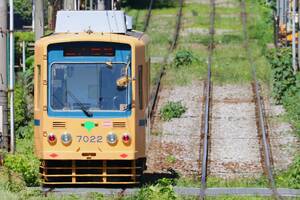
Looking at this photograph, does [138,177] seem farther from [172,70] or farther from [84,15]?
[172,70]

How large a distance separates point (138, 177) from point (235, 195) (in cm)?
216

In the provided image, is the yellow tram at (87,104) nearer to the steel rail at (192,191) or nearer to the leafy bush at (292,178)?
the steel rail at (192,191)

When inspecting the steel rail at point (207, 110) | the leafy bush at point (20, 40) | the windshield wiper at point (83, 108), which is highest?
the windshield wiper at point (83, 108)

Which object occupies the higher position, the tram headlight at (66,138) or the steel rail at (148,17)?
the tram headlight at (66,138)

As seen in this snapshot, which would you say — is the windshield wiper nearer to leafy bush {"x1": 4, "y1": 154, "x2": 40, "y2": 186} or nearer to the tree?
leafy bush {"x1": 4, "y1": 154, "x2": 40, "y2": 186}

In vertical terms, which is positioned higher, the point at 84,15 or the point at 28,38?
the point at 84,15

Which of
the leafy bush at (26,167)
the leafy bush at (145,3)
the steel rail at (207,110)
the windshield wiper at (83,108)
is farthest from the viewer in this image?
the leafy bush at (145,3)

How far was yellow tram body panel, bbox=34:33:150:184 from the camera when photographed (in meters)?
18.8

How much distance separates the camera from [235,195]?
17.9 m

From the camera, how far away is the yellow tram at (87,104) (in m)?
18.8

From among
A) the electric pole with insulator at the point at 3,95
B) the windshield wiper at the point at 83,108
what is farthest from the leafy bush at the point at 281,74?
the windshield wiper at the point at 83,108

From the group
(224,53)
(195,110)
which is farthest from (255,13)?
(195,110)

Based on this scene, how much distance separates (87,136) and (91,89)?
0.83 metres

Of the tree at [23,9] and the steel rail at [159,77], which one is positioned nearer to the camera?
the steel rail at [159,77]
